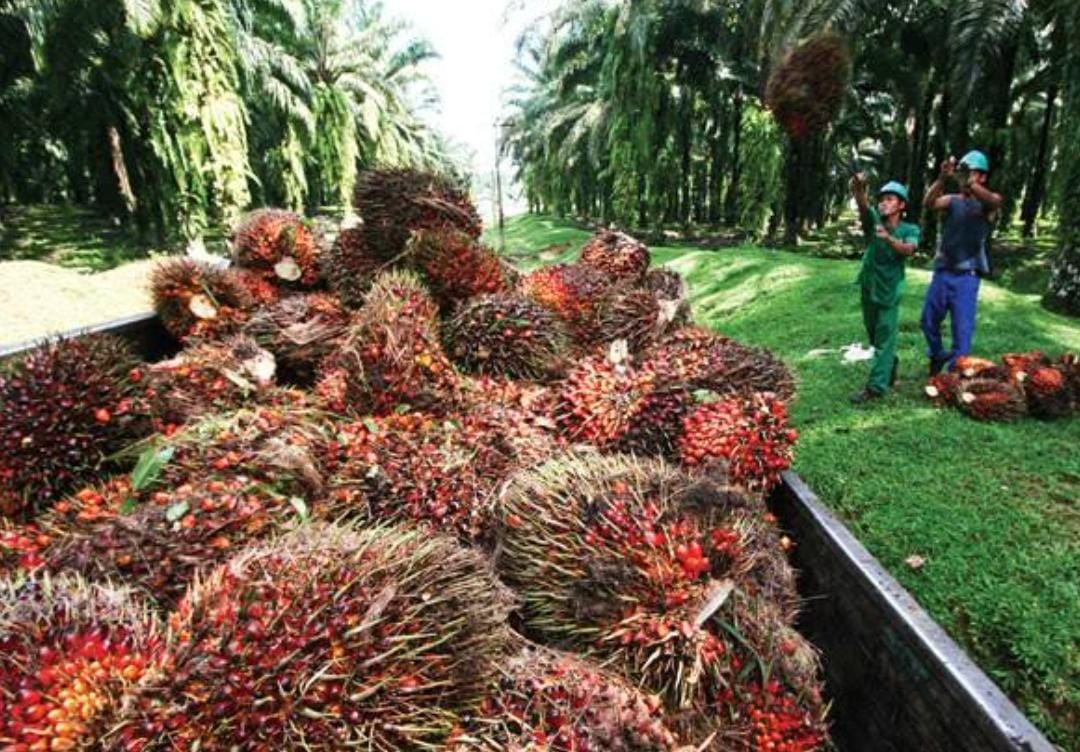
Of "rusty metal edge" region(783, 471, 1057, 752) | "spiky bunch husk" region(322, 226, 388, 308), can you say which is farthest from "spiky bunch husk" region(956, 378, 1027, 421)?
"spiky bunch husk" region(322, 226, 388, 308)

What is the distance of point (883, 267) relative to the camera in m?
5.12

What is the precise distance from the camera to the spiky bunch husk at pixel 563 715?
1429 millimetres

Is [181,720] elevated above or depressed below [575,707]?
above

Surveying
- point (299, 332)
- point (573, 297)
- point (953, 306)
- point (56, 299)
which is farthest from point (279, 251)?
point (56, 299)

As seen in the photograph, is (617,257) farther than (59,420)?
Yes

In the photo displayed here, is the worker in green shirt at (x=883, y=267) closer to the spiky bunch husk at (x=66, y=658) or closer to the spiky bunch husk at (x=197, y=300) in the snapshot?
the spiky bunch husk at (x=197, y=300)

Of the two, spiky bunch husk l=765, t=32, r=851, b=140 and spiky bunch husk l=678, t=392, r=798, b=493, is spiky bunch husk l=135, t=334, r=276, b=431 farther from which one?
spiky bunch husk l=765, t=32, r=851, b=140

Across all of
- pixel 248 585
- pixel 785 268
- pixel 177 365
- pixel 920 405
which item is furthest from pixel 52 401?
pixel 785 268

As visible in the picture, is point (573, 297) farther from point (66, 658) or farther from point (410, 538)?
point (66, 658)

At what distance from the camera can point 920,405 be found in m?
5.44

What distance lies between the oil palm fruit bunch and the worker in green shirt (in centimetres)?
283

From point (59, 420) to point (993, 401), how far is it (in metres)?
5.96

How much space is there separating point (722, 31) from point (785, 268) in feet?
39.6

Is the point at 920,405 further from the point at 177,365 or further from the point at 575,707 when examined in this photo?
the point at 177,365
